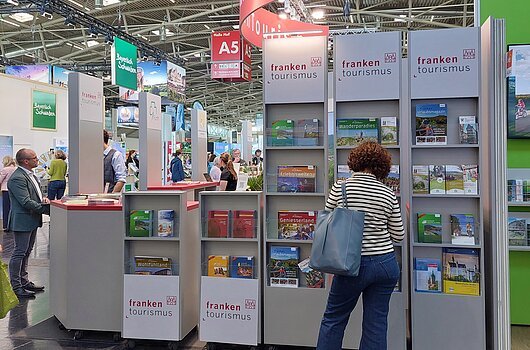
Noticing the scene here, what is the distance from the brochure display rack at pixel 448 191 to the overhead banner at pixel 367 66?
133mm

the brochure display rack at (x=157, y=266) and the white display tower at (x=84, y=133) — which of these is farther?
the white display tower at (x=84, y=133)

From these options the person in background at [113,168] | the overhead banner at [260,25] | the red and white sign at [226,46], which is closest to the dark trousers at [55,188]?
the person in background at [113,168]

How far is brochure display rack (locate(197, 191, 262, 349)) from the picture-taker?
12.5 feet

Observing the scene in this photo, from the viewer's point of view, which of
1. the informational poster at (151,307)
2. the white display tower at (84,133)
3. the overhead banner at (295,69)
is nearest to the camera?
the overhead banner at (295,69)

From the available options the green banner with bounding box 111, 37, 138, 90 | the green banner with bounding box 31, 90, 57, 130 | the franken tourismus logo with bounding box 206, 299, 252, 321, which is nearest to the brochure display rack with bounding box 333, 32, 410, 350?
the franken tourismus logo with bounding box 206, 299, 252, 321

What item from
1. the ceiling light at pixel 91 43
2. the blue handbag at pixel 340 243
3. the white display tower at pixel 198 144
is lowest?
the blue handbag at pixel 340 243

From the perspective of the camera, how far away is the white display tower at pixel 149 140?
19.9ft

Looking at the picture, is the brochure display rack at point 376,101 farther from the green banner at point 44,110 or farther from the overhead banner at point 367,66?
the green banner at point 44,110

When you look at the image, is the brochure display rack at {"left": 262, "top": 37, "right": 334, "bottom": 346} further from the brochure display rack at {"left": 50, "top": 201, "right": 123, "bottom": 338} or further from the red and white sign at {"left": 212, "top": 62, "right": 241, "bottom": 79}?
the red and white sign at {"left": 212, "top": 62, "right": 241, "bottom": 79}

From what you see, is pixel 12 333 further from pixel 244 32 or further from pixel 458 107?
pixel 458 107

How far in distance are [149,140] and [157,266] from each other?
8.40 ft

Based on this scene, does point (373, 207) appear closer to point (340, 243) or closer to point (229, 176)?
point (340, 243)

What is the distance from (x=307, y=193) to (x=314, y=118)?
2.00 feet

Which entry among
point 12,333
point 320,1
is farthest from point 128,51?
point 12,333
